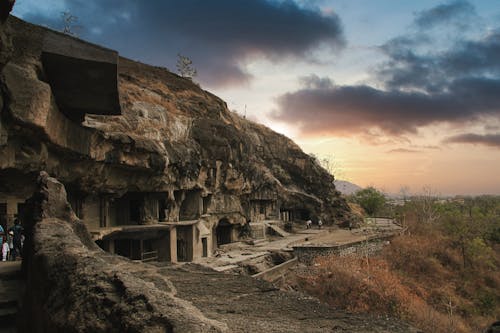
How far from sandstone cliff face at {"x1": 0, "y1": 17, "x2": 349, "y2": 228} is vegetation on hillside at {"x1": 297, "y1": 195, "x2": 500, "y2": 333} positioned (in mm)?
9109

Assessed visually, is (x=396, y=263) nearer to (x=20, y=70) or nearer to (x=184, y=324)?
(x=20, y=70)

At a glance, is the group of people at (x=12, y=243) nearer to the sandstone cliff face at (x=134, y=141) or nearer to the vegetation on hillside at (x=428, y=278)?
the sandstone cliff face at (x=134, y=141)

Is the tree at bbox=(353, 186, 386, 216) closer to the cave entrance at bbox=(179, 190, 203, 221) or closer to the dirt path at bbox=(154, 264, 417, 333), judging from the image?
the cave entrance at bbox=(179, 190, 203, 221)

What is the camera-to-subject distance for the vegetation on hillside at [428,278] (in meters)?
21.1

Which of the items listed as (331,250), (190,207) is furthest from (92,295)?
(331,250)

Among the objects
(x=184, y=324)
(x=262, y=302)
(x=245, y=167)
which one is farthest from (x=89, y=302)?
(x=245, y=167)

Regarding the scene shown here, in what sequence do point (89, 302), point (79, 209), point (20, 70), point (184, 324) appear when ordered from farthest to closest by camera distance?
1. point (79, 209)
2. point (20, 70)
3. point (89, 302)
4. point (184, 324)

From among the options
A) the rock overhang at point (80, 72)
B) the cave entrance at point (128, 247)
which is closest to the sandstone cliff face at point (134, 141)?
the rock overhang at point (80, 72)

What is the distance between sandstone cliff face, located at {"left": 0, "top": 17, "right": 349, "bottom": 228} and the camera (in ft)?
32.8

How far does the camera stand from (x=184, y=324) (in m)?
2.54

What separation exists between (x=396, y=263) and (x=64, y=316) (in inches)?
1238

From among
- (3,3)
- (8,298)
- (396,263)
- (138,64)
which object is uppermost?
(138,64)

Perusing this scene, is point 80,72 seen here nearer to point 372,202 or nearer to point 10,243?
point 10,243

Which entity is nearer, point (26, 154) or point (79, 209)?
point (26, 154)
